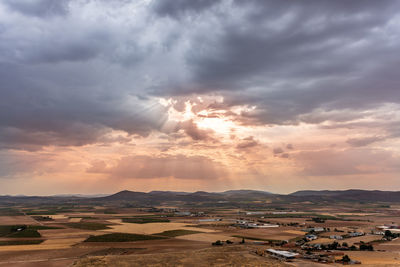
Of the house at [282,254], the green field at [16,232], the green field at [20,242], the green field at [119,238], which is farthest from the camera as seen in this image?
the green field at [16,232]

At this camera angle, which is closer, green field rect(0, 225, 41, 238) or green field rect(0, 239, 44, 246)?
green field rect(0, 239, 44, 246)

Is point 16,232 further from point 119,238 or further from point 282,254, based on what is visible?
point 282,254

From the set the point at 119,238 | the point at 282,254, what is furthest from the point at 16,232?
the point at 282,254

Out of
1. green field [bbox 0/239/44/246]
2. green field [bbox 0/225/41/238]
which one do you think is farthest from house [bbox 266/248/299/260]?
green field [bbox 0/225/41/238]

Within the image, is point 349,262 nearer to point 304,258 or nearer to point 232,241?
point 304,258

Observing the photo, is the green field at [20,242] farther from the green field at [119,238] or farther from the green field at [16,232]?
the green field at [119,238]

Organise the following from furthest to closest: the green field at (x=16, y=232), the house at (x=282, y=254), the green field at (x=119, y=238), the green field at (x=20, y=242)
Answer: the green field at (x=16, y=232)
the green field at (x=119, y=238)
the green field at (x=20, y=242)
the house at (x=282, y=254)

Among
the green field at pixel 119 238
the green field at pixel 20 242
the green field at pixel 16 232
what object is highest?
the green field at pixel 16 232

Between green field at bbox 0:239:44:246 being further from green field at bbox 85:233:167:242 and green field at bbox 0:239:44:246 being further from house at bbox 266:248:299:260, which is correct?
house at bbox 266:248:299:260

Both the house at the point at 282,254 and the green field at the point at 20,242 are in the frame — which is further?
the green field at the point at 20,242

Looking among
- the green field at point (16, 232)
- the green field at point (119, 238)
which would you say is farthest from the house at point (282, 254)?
the green field at point (16, 232)

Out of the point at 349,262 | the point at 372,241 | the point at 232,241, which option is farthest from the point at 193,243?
the point at 372,241
